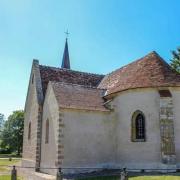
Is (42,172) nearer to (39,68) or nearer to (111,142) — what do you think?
(111,142)

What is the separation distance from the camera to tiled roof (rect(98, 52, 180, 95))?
1798cm

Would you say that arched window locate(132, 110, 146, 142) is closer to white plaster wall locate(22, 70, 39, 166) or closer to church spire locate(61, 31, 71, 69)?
white plaster wall locate(22, 70, 39, 166)

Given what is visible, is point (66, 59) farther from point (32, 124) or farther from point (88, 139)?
point (88, 139)

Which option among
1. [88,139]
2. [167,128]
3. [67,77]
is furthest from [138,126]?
[67,77]

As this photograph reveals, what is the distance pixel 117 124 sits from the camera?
63.4 feet

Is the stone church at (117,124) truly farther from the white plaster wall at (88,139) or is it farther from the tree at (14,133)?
the tree at (14,133)

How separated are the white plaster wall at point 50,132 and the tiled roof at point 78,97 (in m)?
0.54

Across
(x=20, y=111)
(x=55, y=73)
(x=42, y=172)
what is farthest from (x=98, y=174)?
(x=20, y=111)

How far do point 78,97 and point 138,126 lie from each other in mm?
4748

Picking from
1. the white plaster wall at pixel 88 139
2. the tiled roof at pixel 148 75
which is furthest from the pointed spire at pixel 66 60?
the white plaster wall at pixel 88 139

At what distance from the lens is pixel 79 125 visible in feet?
60.1

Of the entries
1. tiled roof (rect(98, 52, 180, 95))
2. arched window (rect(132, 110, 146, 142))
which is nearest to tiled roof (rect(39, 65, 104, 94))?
tiled roof (rect(98, 52, 180, 95))

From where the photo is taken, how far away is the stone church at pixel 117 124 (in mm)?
17125

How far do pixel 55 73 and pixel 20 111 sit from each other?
3609 centimetres
